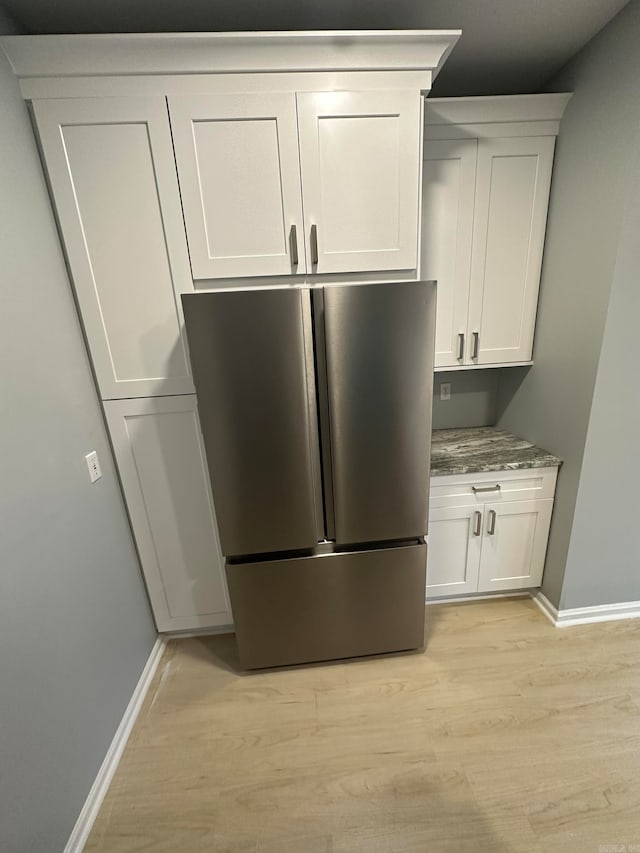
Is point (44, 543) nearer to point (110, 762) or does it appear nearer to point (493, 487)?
point (110, 762)

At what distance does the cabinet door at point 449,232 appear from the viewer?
1584 millimetres

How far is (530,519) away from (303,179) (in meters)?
1.93

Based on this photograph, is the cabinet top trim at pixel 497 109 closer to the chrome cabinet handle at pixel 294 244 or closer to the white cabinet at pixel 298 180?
the white cabinet at pixel 298 180

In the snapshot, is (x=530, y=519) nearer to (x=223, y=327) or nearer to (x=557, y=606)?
(x=557, y=606)

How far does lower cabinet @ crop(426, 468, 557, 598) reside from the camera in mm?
1719

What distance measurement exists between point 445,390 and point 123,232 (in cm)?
186

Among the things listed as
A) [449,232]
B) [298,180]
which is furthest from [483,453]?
[298,180]

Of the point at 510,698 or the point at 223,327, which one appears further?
the point at 510,698

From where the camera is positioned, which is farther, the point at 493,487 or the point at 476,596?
the point at 476,596

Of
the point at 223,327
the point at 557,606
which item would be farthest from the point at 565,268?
the point at 557,606

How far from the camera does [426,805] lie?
1.16 meters

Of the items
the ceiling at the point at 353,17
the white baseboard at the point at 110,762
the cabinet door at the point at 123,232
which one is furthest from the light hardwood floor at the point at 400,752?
the ceiling at the point at 353,17

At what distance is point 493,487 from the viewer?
5.63ft

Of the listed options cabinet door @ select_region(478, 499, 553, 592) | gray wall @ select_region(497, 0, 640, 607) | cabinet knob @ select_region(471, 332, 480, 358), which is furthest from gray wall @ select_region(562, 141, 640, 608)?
cabinet knob @ select_region(471, 332, 480, 358)
